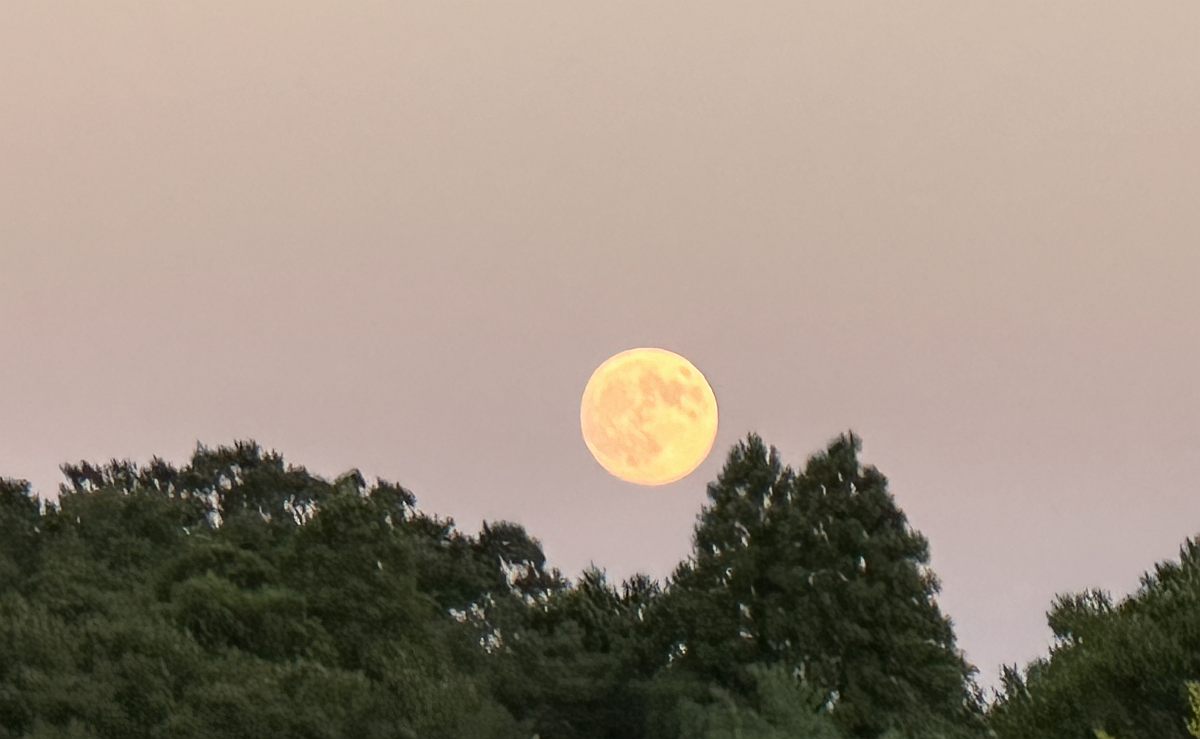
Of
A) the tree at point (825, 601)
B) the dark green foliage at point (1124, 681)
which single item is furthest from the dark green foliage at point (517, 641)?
the dark green foliage at point (1124, 681)

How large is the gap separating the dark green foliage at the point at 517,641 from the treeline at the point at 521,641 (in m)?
0.08

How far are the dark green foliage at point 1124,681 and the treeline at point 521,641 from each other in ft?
67.6

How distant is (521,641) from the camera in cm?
7394

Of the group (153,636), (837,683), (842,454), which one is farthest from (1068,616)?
(153,636)

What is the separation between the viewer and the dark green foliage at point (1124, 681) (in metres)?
38.7

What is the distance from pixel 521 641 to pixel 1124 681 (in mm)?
37590

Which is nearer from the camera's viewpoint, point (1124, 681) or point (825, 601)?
point (1124, 681)

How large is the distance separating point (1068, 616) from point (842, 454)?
96.0 feet

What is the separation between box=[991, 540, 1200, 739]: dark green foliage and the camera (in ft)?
127

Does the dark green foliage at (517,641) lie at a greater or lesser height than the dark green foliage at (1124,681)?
greater

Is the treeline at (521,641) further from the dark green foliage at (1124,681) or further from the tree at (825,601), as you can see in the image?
the dark green foliage at (1124,681)

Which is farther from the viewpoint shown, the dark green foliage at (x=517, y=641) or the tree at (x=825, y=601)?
the tree at (x=825, y=601)

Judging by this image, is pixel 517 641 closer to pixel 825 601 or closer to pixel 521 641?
pixel 521 641

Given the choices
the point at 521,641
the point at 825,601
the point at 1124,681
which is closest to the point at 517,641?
the point at 521,641
